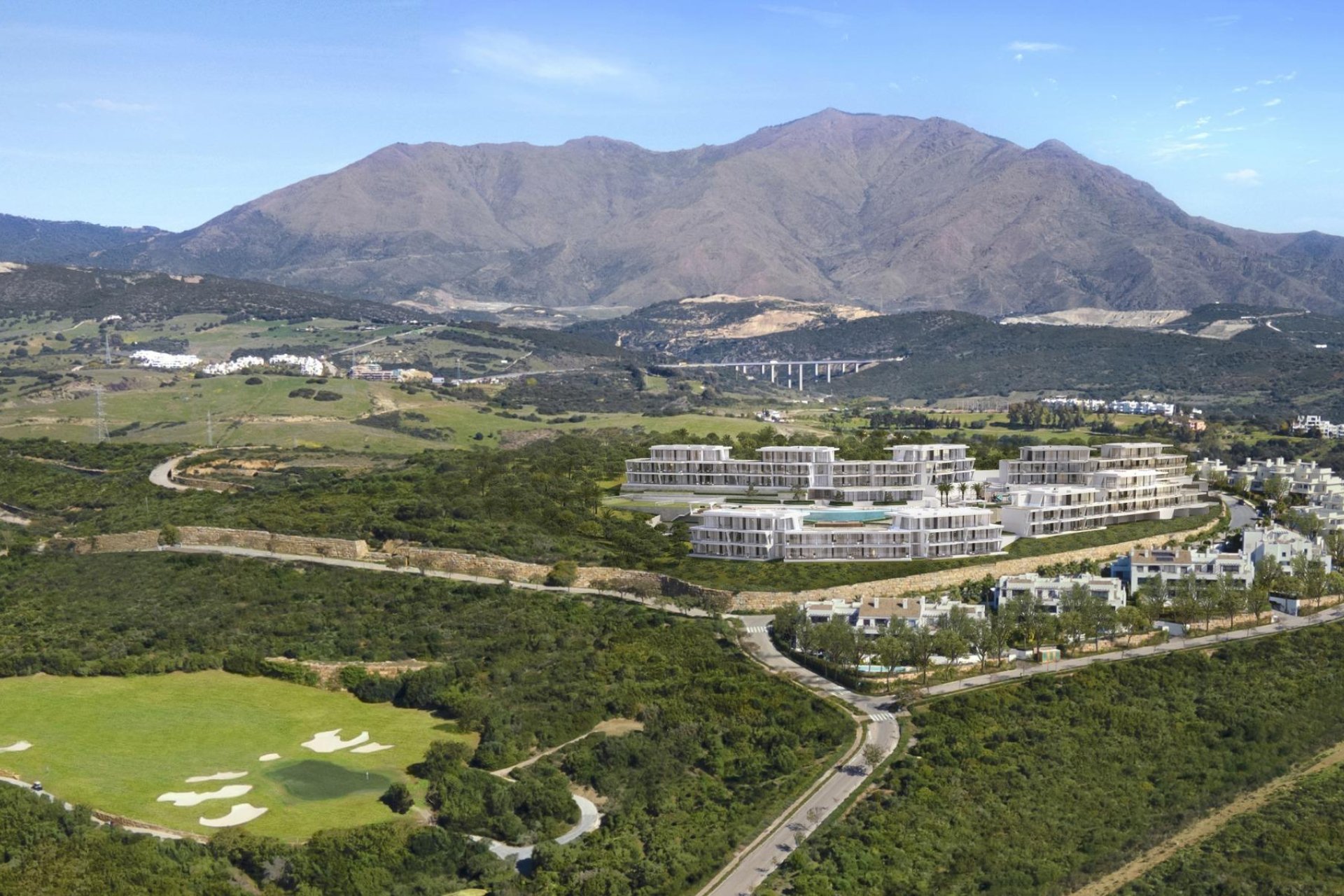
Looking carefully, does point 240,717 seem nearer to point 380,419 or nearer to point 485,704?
point 485,704

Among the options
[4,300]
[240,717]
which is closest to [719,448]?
[240,717]

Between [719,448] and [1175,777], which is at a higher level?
[719,448]

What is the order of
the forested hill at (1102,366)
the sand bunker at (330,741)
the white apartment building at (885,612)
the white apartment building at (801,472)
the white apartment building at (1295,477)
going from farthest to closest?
the forested hill at (1102,366) → the white apartment building at (1295,477) → the white apartment building at (801,472) → the white apartment building at (885,612) → the sand bunker at (330,741)

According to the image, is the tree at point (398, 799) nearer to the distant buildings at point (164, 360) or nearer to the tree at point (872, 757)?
the tree at point (872, 757)

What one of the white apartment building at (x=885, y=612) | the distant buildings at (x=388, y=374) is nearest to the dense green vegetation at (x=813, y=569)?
the white apartment building at (x=885, y=612)

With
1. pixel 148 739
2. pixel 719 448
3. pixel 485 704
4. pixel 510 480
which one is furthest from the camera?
pixel 719 448

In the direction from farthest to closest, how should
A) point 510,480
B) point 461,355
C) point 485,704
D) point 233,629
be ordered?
1. point 461,355
2. point 510,480
3. point 233,629
4. point 485,704
